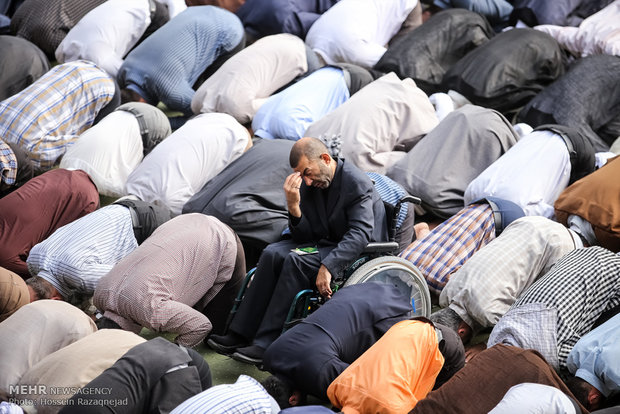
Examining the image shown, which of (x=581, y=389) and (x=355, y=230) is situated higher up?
(x=355, y=230)

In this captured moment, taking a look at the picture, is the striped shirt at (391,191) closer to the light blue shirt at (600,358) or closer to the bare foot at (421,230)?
the bare foot at (421,230)

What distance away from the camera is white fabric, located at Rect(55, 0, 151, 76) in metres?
7.27

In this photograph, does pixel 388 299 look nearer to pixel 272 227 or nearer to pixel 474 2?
pixel 272 227

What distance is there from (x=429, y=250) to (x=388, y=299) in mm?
932

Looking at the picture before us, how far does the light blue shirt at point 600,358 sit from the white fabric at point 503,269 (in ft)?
1.86

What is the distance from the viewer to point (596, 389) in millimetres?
3760

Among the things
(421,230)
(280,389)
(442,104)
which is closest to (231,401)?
(280,389)

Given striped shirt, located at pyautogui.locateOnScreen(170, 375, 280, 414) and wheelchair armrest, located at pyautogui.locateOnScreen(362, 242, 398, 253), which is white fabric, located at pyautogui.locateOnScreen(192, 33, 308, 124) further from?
striped shirt, located at pyautogui.locateOnScreen(170, 375, 280, 414)

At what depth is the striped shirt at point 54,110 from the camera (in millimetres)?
6387

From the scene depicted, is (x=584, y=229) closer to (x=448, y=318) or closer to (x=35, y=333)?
(x=448, y=318)

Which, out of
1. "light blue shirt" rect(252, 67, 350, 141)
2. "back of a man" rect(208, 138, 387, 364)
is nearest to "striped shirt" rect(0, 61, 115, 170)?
"light blue shirt" rect(252, 67, 350, 141)

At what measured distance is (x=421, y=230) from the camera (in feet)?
17.5

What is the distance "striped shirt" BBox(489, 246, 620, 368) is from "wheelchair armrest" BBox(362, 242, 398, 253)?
63 centimetres

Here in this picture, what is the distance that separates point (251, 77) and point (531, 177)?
2218mm
